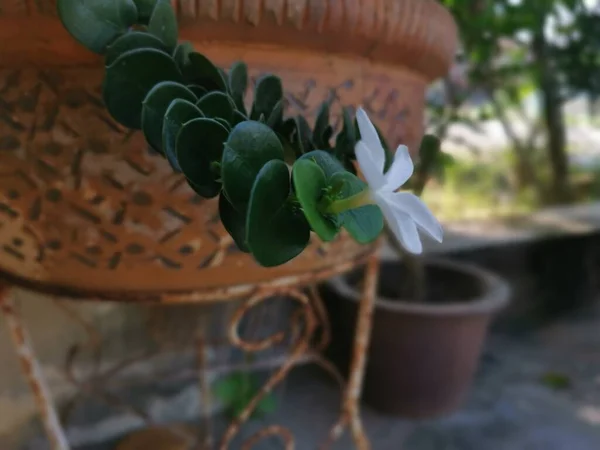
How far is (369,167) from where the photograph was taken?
0.59ft

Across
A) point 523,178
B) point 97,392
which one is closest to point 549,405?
point 97,392

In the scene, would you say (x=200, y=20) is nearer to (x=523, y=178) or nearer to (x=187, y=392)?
(x=187, y=392)

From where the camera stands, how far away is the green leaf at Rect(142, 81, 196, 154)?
0.83 ft

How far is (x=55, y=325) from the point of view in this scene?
800 millimetres

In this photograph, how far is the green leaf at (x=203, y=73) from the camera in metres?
0.28

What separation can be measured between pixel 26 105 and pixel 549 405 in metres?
0.97

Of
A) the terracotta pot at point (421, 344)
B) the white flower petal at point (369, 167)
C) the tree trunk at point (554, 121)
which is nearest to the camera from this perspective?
the white flower petal at point (369, 167)

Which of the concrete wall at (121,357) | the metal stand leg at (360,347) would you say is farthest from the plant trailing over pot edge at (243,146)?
the concrete wall at (121,357)

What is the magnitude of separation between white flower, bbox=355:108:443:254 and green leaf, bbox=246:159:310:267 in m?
0.03

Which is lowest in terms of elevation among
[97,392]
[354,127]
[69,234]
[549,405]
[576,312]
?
[576,312]

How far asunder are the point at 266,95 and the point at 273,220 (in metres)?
0.11

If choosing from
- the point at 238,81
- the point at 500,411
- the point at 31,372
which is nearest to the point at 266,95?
the point at 238,81

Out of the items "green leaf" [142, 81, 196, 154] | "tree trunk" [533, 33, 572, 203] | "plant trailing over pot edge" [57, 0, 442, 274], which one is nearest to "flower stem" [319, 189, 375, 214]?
"plant trailing over pot edge" [57, 0, 442, 274]

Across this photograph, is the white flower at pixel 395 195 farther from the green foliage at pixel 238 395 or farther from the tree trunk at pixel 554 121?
the tree trunk at pixel 554 121
